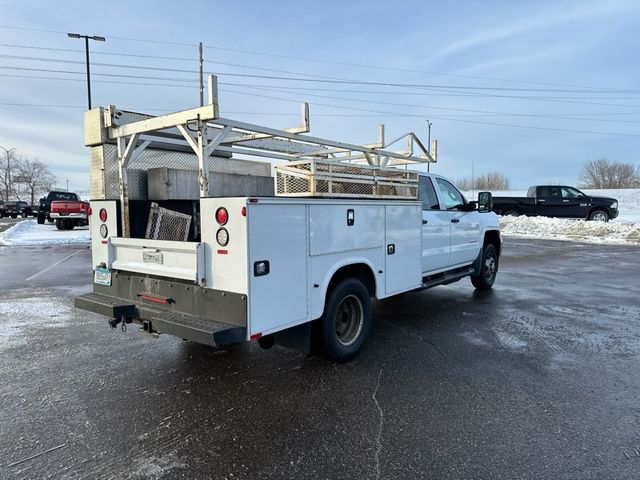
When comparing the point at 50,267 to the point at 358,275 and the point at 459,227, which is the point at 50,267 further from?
the point at 459,227

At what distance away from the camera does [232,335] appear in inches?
140

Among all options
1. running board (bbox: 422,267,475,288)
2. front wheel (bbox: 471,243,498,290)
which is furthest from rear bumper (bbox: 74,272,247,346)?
front wheel (bbox: 471,243,498,290)

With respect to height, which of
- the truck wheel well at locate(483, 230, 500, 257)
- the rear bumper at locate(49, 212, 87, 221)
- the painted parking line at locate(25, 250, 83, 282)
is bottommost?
the painted parking line at locate(25, 250, 83, 282)

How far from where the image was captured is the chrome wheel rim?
16.0 feet

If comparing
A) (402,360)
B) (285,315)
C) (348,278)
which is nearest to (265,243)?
(285,315)

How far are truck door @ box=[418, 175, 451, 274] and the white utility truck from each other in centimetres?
11

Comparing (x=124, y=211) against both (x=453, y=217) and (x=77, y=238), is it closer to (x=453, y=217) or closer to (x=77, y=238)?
(x=453, y=217)

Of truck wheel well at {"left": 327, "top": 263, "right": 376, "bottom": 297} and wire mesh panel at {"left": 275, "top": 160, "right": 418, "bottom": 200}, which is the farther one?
truck wheel well at {"left": 327, "top": 263, "right": 376, "bottom": 297}

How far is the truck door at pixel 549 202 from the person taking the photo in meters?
25.4

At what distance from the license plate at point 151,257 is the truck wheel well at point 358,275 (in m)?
1.62

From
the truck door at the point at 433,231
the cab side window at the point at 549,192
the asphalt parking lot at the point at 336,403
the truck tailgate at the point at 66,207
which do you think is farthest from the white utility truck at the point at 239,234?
the cab side window at the point at 549,192

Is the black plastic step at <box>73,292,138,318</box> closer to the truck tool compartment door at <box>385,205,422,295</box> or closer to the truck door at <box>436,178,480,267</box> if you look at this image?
the truck tool compartment door at <box>385,205,422,295</box>

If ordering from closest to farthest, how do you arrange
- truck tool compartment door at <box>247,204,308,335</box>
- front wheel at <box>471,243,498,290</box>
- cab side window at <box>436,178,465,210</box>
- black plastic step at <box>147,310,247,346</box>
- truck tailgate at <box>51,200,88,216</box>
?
black plastic step at <box>147,310,247,346</box>
truck tool compartment door at <box>247,204,308,335</box>
cab side window at <box>436,178,465,210</box>
front wheel at <box>471,243,498,290</box>
truck tailgate at <box>51,200,88,216</box>

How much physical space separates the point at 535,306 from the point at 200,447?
6039mm
